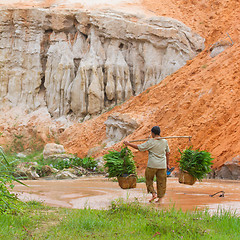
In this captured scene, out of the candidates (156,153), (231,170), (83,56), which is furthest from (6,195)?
(83,56)

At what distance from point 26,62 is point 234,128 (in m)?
20.0

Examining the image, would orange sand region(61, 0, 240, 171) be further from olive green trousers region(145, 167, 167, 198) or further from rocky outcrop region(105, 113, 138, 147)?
olive green trousers region(145, 167, 167, 198)

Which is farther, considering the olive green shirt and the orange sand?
the orange sand

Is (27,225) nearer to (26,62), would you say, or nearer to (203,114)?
(203,114)

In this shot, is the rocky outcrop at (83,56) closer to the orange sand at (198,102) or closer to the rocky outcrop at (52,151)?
the orange sand at (198,102)

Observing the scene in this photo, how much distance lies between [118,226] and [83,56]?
24.2 metres

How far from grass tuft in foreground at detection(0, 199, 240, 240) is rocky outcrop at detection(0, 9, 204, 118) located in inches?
801

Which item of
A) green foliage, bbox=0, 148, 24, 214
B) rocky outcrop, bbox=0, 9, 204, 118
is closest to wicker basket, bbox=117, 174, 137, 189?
green foliage, bbox=0, 148, 24, 214

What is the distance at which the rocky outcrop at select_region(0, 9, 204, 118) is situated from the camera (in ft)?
84.3

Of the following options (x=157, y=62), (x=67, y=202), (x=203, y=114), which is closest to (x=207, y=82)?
(x=203, y=114)

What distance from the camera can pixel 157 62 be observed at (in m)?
25.8

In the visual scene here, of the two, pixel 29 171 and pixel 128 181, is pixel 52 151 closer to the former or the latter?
pixel 29 171

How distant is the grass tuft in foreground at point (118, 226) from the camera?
4297 millimetres

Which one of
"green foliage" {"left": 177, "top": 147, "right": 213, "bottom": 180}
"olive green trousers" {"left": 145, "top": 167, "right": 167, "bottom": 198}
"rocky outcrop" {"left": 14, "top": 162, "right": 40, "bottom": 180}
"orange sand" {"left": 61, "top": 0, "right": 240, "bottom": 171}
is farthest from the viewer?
"orange sand" {"left": 61, "top": 0, "right": 240, "bottom": 171}
